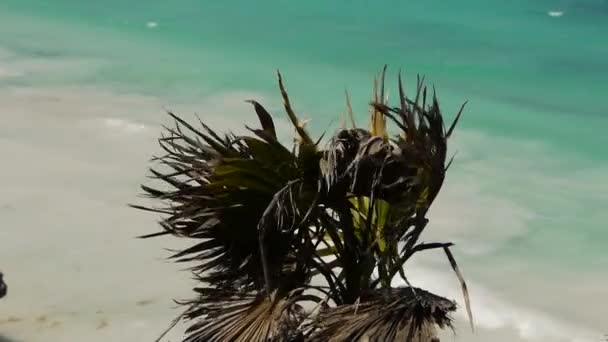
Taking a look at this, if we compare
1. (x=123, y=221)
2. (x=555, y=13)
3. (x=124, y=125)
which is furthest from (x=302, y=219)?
Result: (x=555, y=13)

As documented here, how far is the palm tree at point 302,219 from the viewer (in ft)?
10.5

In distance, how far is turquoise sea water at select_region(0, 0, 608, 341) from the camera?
819 centimetres

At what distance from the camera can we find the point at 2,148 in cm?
949

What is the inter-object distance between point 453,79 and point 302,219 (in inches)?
433

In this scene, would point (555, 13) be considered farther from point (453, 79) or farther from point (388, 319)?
point (388, 319)

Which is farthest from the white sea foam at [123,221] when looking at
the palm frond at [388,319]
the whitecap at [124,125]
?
the palm frond at [388,319]

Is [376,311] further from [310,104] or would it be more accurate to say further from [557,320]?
[310,104]

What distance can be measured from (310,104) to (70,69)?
3281 mm

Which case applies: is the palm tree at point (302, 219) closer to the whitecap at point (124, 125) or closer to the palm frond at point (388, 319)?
the palm frond at point (388, 319)

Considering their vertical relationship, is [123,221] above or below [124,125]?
below

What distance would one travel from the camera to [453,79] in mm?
14023

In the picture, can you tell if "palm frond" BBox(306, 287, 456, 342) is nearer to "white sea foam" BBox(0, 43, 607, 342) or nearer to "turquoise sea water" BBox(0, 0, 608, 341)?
"white sea foam" BBox(0, 43, 607, 342)

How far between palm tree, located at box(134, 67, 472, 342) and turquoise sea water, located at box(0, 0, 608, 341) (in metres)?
3.56

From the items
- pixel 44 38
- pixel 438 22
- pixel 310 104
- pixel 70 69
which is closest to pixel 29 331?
pixel 310 104
